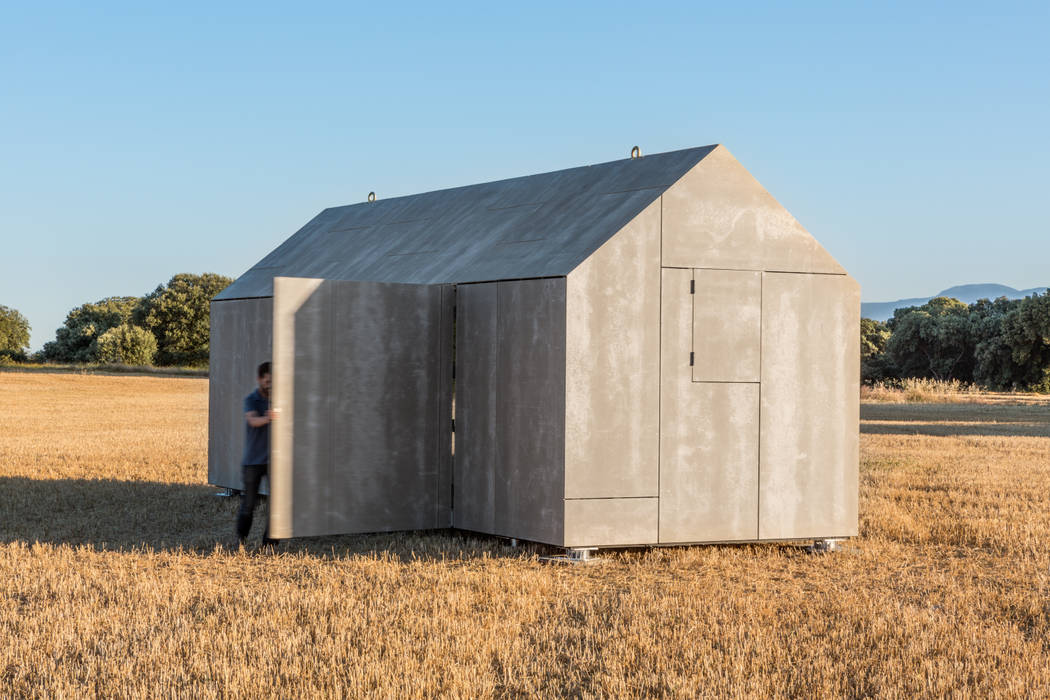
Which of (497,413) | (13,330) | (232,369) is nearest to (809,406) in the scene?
(497,413)

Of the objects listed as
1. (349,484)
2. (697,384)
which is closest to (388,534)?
(349,484)

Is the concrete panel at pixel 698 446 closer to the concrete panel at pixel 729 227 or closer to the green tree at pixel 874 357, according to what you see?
the concrete panel at pixel 729 227

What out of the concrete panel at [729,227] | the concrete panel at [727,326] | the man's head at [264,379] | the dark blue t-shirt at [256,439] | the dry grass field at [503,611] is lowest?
the dry grass field at [503,611]

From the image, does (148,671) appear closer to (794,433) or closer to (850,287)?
(794,433)

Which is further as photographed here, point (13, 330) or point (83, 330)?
point (13, 330)

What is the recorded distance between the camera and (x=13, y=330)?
100m

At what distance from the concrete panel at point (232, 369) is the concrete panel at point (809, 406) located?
6349mm

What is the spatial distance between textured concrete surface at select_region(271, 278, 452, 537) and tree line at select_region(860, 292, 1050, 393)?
160 feet

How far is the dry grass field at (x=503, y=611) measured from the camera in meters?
7.32

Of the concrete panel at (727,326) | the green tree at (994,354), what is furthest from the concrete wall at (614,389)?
the green tree at (994,354)

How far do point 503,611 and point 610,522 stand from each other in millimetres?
2673

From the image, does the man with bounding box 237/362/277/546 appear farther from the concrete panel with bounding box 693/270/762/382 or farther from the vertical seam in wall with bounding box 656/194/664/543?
the concrete panel with bounding box 693/270/762/382

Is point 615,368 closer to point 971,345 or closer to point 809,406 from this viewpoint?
point 809,406

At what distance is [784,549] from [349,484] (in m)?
4.60
